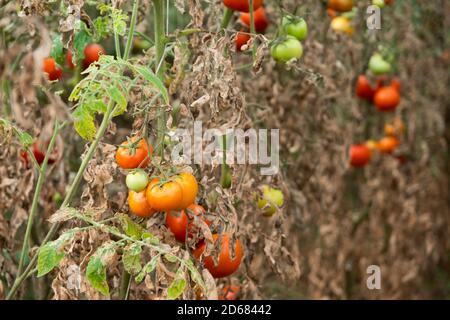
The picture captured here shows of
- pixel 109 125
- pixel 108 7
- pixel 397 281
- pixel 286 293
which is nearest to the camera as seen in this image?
pixel 108 7

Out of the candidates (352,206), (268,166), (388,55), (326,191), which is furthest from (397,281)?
(268,166)

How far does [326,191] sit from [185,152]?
1.38m

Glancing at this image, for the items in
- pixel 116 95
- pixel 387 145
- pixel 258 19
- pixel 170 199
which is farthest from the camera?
pixel 387 145

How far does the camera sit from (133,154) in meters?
1.27

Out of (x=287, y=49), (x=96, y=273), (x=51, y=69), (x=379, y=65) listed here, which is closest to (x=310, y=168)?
(x=379, y=65)

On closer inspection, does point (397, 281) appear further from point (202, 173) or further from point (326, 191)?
point (202, 173)

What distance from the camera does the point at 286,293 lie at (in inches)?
101

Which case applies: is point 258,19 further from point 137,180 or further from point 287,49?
point 137,180

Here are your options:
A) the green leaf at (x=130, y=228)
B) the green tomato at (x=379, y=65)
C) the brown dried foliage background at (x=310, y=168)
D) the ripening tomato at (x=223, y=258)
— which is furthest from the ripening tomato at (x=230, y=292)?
the green tomato at (x=379, y=65)

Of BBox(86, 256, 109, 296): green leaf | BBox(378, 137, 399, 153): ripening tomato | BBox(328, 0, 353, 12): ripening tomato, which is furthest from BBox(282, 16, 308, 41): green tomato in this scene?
BBox(378, 137, 399, 153): ripening tomato

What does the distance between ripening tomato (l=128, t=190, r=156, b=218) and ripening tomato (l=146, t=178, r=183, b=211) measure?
0.03 meters

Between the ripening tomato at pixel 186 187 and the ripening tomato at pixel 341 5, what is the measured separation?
0.80 meters

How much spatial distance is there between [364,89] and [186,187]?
1.63m

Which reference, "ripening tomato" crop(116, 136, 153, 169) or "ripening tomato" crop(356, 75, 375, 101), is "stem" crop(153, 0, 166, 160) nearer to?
"ripening tomato" crop(116, 136, 153, 169)
